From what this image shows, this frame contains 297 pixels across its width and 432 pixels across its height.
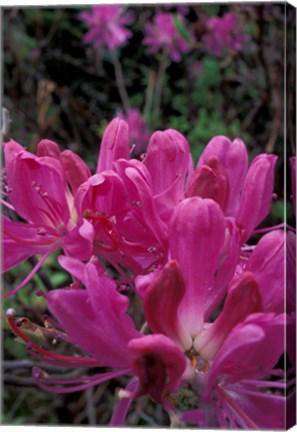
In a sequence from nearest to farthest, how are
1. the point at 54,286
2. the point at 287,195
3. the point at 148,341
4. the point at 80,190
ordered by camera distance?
1. the point at 148,341
2. the point at 80,190
3. the point at 287,195
4. the point at 54,286

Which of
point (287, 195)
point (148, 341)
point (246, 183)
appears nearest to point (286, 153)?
point (287, 195)

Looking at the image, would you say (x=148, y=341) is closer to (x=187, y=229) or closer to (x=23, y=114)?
(x=187, y=229)

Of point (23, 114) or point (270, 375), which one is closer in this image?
point (270, 375)

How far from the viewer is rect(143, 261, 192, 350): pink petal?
0.77 m

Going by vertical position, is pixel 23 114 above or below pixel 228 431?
above

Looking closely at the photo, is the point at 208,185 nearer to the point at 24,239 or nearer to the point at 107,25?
the point at 24,239

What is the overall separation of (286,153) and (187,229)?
14.6 inches

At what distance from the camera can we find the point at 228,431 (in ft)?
3.02

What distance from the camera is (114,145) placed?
910 millimetres

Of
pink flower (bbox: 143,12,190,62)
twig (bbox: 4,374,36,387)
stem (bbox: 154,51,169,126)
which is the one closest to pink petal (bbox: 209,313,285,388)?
twig (bbox: 4,374,36,387)

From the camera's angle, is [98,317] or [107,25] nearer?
[98,317]

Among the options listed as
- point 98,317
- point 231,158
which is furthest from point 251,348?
point 231,158

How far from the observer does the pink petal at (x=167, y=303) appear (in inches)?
30.3

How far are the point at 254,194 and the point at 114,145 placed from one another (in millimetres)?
159
